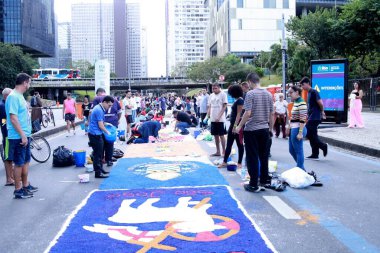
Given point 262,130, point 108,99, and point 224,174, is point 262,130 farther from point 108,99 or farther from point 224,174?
point 108,99

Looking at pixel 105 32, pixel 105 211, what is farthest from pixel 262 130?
pixel 105 32

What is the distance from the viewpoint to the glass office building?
101 meters

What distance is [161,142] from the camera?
14.7 meters

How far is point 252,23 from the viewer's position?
96.9 m

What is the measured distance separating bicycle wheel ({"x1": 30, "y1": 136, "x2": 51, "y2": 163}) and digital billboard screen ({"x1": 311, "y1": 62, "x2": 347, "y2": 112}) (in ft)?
40.5

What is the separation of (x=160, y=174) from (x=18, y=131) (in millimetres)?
2957

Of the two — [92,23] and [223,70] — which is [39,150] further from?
[92,23]

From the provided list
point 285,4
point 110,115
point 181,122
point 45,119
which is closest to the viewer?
point 110,115

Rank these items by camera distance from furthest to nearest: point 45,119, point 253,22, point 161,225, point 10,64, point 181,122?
point 253,22
point 10,64
point 45,119
point 181,122
point 161,225

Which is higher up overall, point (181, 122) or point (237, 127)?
point (237, 127)

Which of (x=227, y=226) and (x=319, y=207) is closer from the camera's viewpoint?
(x=227, y=226)

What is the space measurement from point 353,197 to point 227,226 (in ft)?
8.67

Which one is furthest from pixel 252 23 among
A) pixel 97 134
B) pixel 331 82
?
pixel 97 134

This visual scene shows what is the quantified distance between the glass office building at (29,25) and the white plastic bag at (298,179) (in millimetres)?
104908
